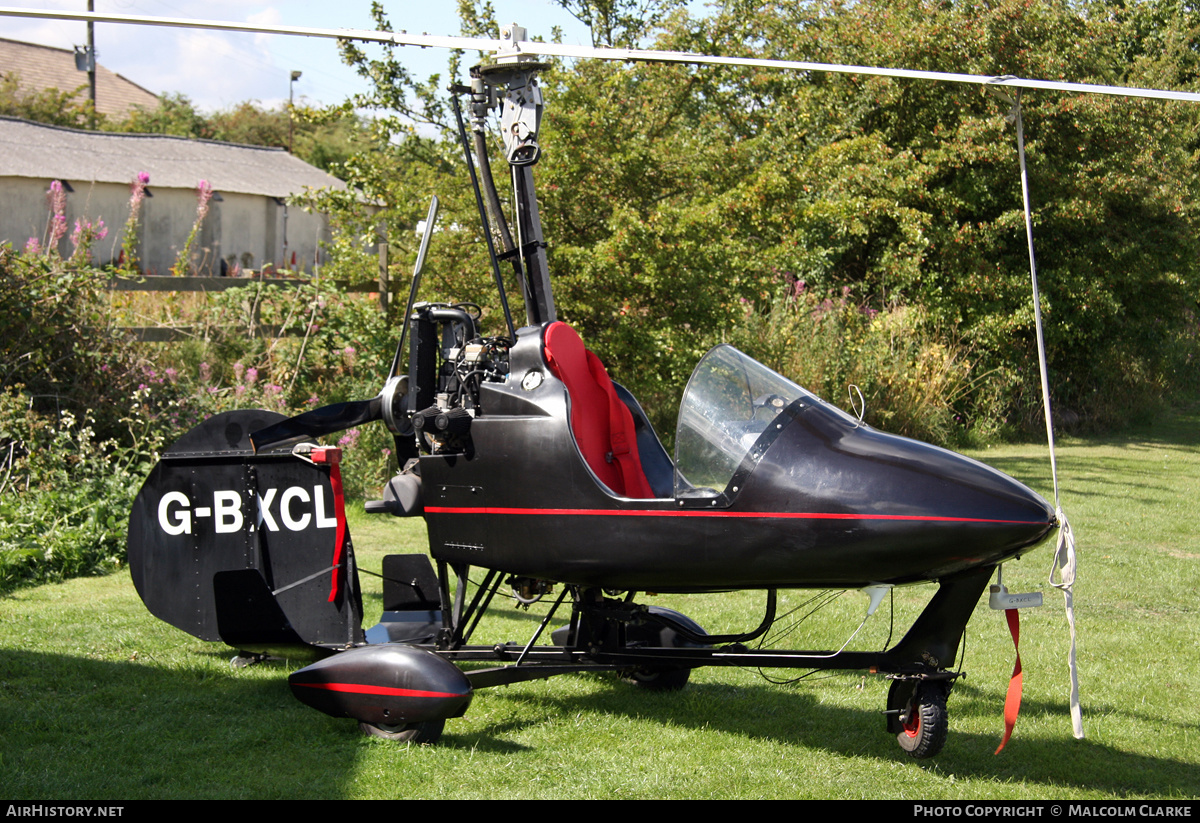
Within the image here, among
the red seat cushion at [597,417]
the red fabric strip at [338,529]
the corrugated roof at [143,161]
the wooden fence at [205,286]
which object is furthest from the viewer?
the corrugated roof at [143,161]

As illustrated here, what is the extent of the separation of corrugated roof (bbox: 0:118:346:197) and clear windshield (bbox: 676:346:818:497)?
66.7ft

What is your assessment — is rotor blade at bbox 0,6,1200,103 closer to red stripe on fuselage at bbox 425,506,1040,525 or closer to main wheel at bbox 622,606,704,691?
red stripe on fuselage at bbox 425,506,1040,525

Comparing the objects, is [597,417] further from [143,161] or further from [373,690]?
[143,161]

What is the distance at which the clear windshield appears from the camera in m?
4.02

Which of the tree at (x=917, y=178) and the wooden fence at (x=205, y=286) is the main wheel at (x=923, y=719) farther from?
the wooden fence at (x=205, y=286)

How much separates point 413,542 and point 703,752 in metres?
4.73

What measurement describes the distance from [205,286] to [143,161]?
20552 mm

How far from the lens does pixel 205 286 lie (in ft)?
35.1

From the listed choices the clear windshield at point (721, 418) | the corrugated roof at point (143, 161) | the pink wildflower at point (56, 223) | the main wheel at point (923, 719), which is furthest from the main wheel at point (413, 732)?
the corrugated roof at point (143, 161)

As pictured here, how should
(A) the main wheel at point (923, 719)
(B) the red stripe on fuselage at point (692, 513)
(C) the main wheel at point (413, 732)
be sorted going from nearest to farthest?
(B) the red stripe on fuselage at point (692, 513)
(A) the main wheel at point (923, 719)
(C) the main wheel at point (413, 732)

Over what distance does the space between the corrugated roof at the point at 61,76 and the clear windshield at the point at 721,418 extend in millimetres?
37510

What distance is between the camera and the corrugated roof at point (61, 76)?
3881cm

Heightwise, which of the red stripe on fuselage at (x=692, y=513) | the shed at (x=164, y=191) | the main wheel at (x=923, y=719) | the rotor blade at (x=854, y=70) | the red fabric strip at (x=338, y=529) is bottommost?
the main wheel at (x=923, y=719)
